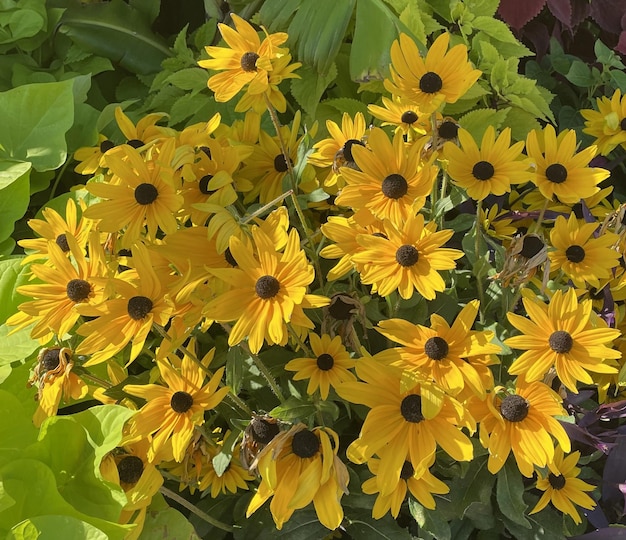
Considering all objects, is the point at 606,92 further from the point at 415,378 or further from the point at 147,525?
the point at 147,525

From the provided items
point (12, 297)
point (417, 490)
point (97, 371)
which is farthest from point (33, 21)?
point (417, 490)

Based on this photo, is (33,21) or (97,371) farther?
(33,21)

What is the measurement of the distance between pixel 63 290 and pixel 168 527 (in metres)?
0.25

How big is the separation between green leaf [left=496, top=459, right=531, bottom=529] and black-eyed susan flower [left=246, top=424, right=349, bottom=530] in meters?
0.19

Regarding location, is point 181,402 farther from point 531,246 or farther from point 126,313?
point 531,246

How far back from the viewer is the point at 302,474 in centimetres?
49

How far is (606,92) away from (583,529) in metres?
0.75

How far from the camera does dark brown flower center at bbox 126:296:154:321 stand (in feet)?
1.69

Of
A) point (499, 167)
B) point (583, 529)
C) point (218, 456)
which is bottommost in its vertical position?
point (583, 529)

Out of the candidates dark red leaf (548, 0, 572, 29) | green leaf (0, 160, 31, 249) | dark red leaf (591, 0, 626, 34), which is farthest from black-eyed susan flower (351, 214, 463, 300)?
dark red leaf (591, 0, 626, 34)

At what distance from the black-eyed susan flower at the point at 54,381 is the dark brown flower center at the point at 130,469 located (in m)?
0.08

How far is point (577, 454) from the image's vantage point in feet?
2.12

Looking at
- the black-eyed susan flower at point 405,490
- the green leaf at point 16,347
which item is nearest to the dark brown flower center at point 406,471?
the black-eyed susan flower at point 405,490

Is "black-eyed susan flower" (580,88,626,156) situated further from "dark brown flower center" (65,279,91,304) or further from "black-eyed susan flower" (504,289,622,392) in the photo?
"dark brown flower center" (65,279,91,304)
